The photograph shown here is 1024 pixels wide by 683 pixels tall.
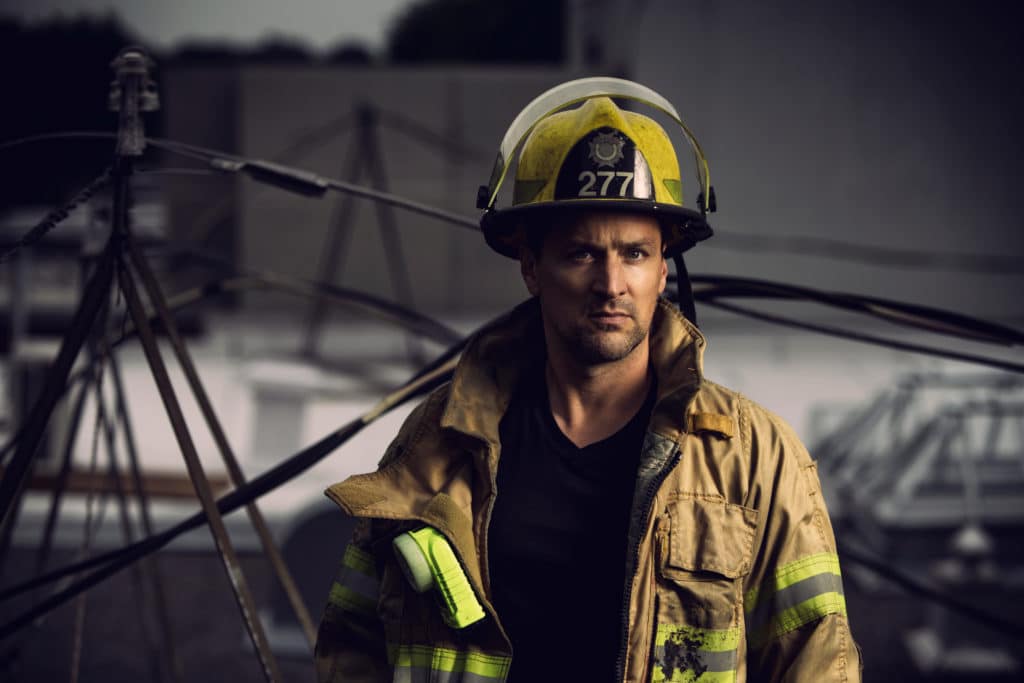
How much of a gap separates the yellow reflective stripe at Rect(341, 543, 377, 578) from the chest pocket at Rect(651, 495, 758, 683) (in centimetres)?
58

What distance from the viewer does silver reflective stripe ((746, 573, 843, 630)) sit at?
2.01 metres

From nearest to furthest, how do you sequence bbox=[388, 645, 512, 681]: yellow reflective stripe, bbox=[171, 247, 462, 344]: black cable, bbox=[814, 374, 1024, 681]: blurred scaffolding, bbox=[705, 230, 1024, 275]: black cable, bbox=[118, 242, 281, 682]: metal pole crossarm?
bbox=[388, 645, 512, 681]: yellow reflective stripe < bbox=[118, 242, 281, 682]: metal pole crossarm < bbox=[171, 247, 462, 344]: black cable < bbox=[814, 374, 1024, 681]: blurred scaffolding < bbox=[705, 230, 1024, 275]: black cable

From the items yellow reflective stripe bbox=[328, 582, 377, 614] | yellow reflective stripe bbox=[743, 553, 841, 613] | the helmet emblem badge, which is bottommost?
yellow reflective stripe bbox=[328, 582, 377, 614]

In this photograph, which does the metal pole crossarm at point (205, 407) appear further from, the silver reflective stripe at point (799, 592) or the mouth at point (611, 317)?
the silver reflective stripe at point (799, 592)

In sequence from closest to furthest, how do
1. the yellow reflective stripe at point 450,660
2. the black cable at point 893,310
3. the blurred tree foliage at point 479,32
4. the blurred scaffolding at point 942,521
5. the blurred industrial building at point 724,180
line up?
1. the yellow reflective stripe at point 450,660
2. the black cable at point 893,310
3. the blurred scaffolding at point 942,521
4. the blurred industrial building at point 724,180
5. the blurred tree foliage at point 479,32

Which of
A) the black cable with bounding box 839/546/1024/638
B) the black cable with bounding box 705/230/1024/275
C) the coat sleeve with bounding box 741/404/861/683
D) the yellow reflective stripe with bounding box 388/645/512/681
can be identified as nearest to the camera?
the coat sleeve with bounding box 741/404/861/683

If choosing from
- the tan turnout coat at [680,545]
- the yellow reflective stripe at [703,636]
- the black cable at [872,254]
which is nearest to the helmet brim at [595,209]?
the tan turnout coat at [680,545]

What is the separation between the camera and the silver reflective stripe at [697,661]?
2031 mm

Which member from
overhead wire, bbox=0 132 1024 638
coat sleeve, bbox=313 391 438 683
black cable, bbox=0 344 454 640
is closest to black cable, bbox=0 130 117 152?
overhead wire, bbox=0 132 1024 638

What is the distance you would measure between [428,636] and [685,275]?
39.5 inches

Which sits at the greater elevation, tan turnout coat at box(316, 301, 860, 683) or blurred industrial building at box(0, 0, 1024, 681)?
blurred industrial building at box(0, 0, 1024, 681)

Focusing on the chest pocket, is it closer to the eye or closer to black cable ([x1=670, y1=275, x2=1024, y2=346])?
the eye

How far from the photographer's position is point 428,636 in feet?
7.06

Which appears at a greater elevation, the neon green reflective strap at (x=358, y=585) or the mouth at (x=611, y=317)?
the mouth at (x=611, y=317)
